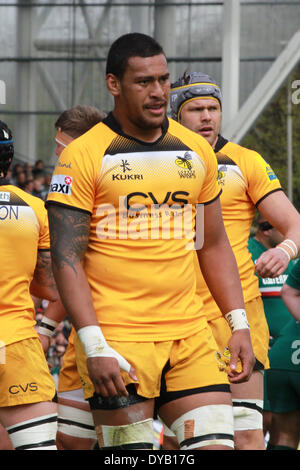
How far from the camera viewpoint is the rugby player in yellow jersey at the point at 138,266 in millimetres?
4590

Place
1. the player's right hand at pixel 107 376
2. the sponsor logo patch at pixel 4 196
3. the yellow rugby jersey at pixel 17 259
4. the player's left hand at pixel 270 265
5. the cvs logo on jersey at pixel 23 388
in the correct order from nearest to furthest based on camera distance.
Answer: the player's right hand at pixel 107 376 → the player's left hand at pixel 270 265 → the cvs logo on jersey at pixel 23 388 → the yellow rugby jersey at pixel 17 259 → the sponsor logo patch at pixel 4 196

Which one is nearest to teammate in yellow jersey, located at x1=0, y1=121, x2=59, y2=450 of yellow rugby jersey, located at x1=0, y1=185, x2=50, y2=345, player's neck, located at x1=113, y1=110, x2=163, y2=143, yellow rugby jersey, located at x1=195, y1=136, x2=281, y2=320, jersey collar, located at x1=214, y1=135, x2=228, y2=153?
yellow rugby jersey, located at x1=0, y1=185, x2=50, y2=345

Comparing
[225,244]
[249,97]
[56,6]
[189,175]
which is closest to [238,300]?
[225,244]

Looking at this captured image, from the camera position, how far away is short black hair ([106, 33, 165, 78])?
15.5 feet

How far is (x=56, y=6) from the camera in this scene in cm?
2602

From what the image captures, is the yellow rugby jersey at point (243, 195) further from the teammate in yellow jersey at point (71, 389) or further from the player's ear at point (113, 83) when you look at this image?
the player's ear at point (113, 83)

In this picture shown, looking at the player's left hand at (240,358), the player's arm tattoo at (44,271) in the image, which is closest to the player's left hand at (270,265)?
the player's left hand at (240,358)

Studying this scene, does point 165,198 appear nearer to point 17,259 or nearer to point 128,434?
point 128,434

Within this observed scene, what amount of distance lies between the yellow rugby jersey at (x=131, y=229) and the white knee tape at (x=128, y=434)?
40 centimetres

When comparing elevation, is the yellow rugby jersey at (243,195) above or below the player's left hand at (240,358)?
above

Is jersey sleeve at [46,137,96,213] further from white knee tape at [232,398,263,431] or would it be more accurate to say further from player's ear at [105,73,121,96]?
white knee tape at [232,398,263,431]

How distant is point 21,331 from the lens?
5.56 meters

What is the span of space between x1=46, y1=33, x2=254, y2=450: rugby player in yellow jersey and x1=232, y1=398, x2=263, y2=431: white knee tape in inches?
55.8

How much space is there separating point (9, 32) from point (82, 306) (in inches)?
886
